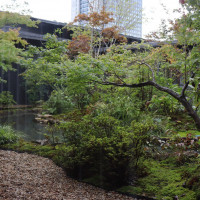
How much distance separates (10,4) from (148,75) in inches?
234

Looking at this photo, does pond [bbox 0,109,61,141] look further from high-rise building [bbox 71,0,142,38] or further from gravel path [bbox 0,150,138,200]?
high-rise building [bbox 71,0,142,38]

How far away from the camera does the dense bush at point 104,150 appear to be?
2.62 m

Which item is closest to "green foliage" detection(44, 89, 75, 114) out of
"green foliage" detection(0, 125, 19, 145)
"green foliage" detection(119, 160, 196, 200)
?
"green foliage" detection(0, 125, 19, 145)

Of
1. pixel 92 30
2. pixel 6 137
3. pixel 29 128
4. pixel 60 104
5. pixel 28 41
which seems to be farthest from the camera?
pixel 28 41

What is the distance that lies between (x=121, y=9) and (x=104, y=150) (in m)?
9.53

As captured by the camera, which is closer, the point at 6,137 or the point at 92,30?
the point at 6,137

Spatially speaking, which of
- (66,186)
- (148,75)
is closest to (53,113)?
(148,75)

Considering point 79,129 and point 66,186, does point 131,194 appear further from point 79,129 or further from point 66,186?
point 79,129

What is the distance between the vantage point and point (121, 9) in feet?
35.2

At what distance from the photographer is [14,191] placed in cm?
216

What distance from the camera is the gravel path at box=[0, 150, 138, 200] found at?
7.15ft

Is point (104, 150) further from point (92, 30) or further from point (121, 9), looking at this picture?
point (121, 9)

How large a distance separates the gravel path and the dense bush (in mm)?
215

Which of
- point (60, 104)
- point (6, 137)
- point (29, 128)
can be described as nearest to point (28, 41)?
point (60, 104)
